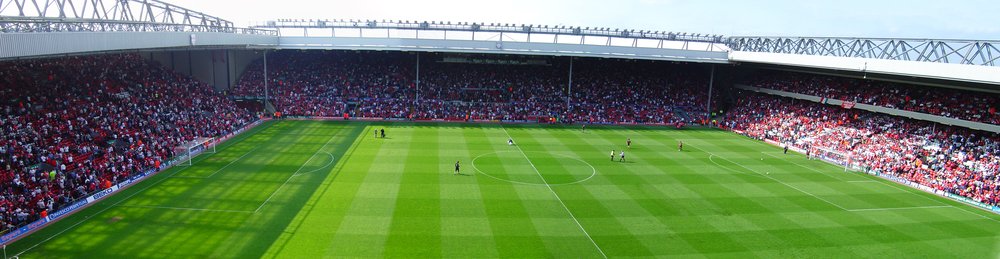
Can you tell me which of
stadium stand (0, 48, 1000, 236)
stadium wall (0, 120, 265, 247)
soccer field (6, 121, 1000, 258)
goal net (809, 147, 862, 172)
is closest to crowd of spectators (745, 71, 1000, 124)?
stadium stand (0, 48, 1000, 236)

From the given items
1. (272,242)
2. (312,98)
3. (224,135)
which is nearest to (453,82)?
(312,98)

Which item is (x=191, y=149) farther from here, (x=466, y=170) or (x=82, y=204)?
(x=466, y=170)

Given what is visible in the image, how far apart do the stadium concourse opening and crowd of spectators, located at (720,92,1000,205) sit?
160mm

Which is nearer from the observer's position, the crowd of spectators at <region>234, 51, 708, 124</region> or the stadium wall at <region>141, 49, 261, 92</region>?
the stadium wall at <region>141, 49, 261, 92</region>

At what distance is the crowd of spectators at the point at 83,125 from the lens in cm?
2127

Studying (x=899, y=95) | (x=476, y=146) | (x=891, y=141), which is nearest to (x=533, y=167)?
(x=476, y=146)

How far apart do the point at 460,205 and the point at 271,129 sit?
23.8 metres

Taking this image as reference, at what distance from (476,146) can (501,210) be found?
46.5 ft

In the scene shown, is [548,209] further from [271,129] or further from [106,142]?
[271,129]

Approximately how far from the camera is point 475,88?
55.3 m

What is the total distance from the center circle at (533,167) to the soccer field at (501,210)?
0.51 ft

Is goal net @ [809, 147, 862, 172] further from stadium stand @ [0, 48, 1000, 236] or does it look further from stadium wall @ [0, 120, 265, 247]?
stadium wall @ [0, 120, 265, 247]

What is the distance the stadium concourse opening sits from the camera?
62.1 ft

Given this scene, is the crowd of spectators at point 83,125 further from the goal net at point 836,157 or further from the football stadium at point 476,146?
the goal net at point 836,157
